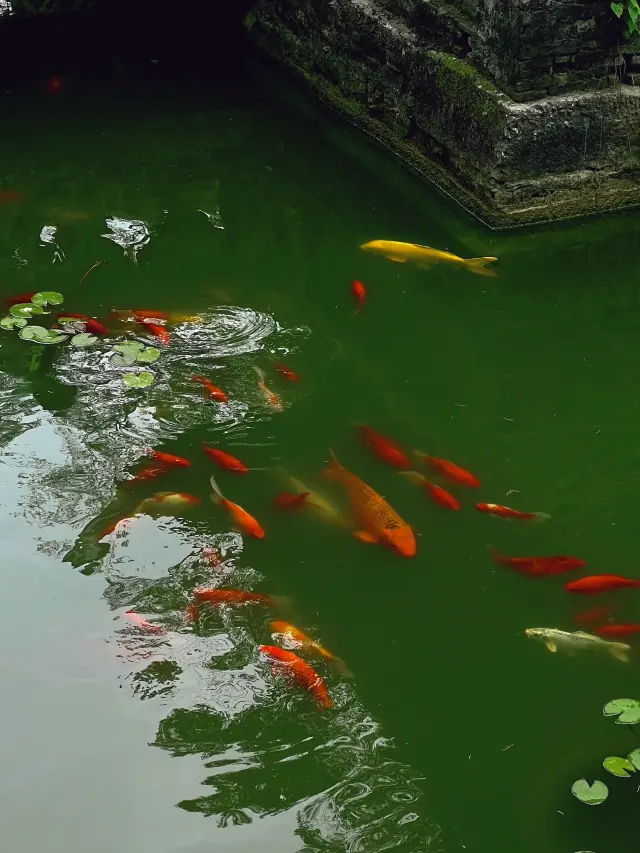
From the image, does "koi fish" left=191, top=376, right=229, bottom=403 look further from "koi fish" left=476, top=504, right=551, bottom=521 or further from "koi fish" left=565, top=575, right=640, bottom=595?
"koi fish" left=565, top=575, right=640, bottom=595

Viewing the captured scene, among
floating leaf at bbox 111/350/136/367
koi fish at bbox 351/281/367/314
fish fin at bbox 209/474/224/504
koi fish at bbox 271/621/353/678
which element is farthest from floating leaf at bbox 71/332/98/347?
koi fish at bbox 271/621/353/678

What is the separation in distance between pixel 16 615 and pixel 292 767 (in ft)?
3.63

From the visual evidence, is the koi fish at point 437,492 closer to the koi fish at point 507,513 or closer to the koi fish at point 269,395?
the koi fish at point 507,513

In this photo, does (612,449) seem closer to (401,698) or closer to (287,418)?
(287,418)

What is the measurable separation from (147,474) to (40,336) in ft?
3.92

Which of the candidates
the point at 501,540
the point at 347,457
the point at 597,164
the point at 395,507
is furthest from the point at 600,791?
the point at 597,164

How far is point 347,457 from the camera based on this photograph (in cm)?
420

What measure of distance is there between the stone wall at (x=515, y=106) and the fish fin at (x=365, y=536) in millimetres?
2912

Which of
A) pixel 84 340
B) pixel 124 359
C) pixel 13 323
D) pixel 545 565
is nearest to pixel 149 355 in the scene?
pixel 124 359

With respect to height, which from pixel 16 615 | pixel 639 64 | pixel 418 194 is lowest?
pixel 16 615

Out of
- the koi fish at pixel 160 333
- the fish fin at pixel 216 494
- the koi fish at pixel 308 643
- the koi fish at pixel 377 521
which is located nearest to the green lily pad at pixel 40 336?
the koi fish at pixel 160 333

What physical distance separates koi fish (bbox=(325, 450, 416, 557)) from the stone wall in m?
2.76

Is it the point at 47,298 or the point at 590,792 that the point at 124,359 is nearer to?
the point at 47,298

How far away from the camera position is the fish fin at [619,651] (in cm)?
331
